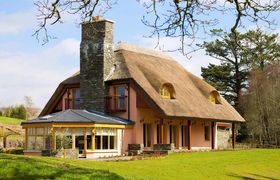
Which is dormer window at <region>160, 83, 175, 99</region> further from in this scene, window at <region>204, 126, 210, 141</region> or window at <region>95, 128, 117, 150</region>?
window at <region>204, 126, 210, 141</region>

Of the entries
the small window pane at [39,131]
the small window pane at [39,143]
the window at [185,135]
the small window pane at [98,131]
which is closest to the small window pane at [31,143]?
the small window pane at [39,143]

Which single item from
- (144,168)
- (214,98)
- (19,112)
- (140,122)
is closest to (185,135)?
(214,98)

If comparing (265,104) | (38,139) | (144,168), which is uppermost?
(265,104)

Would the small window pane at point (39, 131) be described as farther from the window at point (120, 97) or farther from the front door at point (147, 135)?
the front door at point (147, 135)

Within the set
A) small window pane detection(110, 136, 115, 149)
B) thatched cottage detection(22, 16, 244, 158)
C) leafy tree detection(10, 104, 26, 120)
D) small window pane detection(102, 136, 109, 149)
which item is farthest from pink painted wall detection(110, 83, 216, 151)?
leafy tree detection(10, 104, 26, 120)

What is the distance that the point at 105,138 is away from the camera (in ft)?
98.5

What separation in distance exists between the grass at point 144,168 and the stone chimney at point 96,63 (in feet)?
34.2

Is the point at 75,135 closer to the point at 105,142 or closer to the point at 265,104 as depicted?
the point at 105,142

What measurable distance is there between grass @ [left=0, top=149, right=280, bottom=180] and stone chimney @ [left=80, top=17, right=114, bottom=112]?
34.2 feet

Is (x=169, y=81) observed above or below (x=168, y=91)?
above

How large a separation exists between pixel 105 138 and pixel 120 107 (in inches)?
133

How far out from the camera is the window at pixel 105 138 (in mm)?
29405

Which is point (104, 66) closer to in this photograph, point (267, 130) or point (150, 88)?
point (150, 88)

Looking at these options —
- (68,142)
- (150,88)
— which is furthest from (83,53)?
(68,142)
